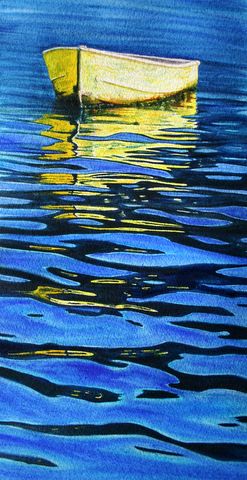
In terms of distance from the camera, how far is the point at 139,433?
1.54 meters

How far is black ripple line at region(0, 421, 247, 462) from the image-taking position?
1.51 m

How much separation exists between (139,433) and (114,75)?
1935 mm

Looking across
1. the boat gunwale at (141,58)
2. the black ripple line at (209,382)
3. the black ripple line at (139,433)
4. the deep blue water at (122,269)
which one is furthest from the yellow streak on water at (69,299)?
the boat gunwale at (141,58)

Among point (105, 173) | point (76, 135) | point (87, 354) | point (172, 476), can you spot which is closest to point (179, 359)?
point (87, 354)

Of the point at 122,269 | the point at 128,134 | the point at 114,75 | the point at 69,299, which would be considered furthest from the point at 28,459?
the point at 114,75

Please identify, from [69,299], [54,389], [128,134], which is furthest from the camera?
[128,134]

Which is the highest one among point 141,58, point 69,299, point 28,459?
point 141,58

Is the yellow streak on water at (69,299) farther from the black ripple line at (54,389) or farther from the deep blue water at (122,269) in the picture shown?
the black ripple line at (54,389)

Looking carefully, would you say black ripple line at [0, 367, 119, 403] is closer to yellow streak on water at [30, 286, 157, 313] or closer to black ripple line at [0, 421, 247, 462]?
black ripple line at [0, 421, 247, 462]

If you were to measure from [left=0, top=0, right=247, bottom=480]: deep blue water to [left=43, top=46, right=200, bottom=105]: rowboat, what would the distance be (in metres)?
0.07

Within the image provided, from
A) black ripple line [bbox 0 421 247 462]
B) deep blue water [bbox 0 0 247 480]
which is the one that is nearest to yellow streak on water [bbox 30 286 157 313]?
deep blue water [bbox 0 0 247 480]

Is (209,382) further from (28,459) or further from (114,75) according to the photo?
(114,75)

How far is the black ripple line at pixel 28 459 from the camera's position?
4.84 feet

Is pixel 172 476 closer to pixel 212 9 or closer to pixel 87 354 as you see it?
pixel 87 354
